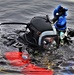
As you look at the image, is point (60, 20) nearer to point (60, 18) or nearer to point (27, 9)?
point (60, 18)

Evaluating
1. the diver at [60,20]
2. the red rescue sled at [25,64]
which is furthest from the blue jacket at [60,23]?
the red rescue sled at [25,64]

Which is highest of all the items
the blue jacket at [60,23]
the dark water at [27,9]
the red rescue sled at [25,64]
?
the blue jacket at [60,23]

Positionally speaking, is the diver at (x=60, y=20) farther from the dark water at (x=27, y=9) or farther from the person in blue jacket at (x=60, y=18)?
the dark water at (x=27, y=9)

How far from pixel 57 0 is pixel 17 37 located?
679 centimetres

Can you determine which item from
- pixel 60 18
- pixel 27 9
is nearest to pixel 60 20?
pixel 60 18

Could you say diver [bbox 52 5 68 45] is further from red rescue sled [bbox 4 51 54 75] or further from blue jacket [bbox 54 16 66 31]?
red rescue sled [bbox 4 51 54 75]

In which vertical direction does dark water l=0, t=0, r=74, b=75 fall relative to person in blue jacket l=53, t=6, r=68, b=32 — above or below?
below

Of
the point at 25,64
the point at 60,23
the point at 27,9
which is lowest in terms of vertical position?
the point at 25,64

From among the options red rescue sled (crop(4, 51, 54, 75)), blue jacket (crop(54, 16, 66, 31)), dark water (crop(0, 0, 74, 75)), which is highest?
blue jacket (crop(54, 16, 66, 31))

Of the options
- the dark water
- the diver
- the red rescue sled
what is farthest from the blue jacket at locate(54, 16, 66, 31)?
the dark water

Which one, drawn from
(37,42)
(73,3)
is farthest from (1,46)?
(73,3)

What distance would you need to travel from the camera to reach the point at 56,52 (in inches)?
349

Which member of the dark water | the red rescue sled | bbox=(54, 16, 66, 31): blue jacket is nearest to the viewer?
the red rescue sled

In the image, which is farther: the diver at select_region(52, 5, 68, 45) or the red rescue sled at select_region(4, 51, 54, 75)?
the diver at select_region(52, 5, 68, 45)
